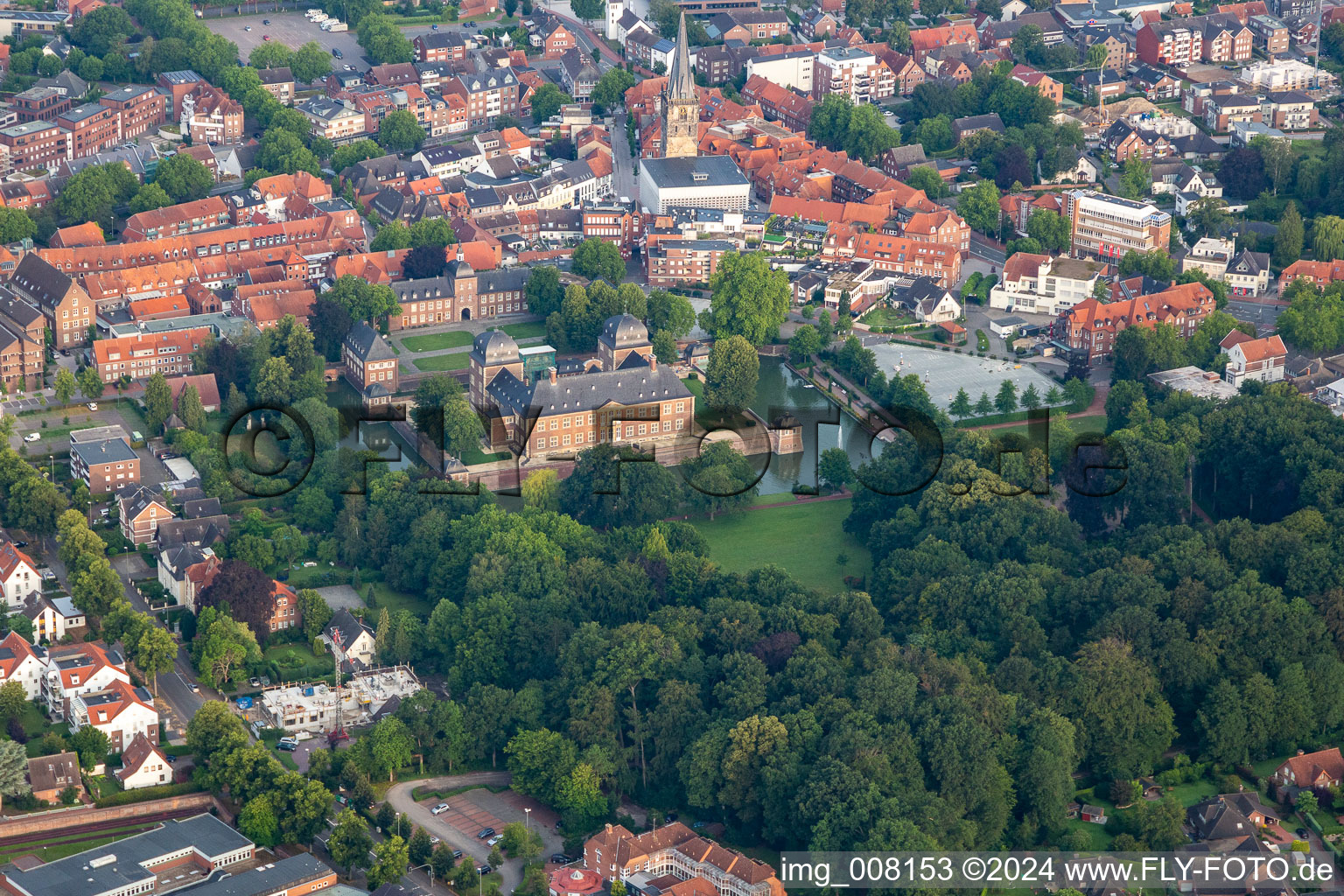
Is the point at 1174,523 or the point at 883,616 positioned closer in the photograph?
the point at 883,616

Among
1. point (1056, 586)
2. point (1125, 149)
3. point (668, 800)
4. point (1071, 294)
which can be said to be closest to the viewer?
point (668, 800)

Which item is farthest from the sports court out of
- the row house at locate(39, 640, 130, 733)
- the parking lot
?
the parking lot

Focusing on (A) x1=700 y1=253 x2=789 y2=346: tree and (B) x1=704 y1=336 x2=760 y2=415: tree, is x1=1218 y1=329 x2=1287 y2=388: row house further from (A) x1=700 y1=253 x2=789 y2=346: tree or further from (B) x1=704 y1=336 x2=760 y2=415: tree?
(B) x1=704 y1=336 x2=760 y2=415: tree

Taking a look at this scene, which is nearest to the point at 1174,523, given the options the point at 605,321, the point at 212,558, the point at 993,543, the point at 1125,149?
the point at 993,543

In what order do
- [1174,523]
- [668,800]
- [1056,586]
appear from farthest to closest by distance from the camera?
[1174,523] → [1056,586] → [668,800]

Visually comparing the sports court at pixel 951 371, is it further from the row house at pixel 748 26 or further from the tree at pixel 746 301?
the row house at pixel 748 26

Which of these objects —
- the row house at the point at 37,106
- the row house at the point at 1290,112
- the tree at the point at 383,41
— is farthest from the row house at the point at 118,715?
the row house at the point at 1290,112

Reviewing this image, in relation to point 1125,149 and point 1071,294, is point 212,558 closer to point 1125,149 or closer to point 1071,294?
point 1071,294
